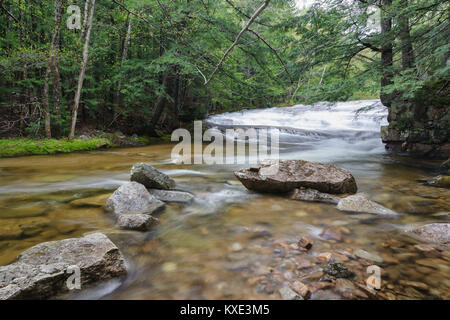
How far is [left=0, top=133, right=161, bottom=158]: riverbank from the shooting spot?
768 cm

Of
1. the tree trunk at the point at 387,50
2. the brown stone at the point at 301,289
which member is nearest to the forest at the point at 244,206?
the brown stone at the point at 301,289

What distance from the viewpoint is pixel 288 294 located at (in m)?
1.69

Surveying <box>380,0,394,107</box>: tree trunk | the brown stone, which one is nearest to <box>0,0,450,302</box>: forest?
the brown stone

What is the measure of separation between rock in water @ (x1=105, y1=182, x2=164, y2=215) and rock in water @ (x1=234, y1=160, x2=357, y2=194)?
5.46 ft

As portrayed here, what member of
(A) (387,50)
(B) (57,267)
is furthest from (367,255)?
(A) (387,50)

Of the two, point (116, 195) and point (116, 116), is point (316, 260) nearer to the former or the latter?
point (116, 195)

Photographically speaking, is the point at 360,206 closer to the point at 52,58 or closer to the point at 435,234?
the point at 435,234

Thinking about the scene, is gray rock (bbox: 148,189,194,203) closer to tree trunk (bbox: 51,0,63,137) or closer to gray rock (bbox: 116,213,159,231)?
gray rock (bbox: 116,213,159,231)

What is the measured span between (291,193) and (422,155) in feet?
21.8

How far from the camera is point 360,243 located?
97.7 inches

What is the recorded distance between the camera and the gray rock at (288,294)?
5.46 ft

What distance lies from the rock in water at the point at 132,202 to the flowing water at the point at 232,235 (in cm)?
18

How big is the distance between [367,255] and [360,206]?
135 centimetres

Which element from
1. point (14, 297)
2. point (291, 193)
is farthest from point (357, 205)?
point (14, 297)
